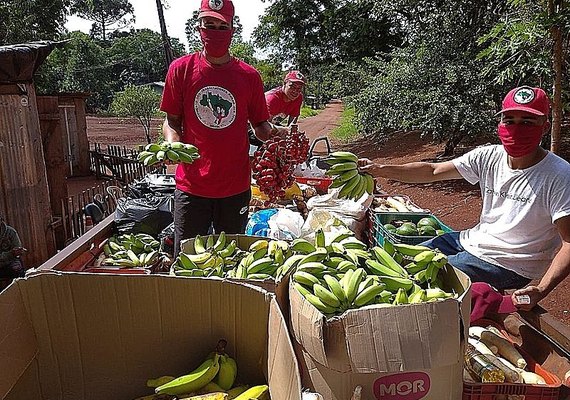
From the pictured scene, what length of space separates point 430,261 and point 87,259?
334cm

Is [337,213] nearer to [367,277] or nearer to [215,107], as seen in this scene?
[215,107]

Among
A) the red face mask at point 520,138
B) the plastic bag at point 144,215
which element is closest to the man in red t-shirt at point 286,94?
the plastic bag at point 144,215

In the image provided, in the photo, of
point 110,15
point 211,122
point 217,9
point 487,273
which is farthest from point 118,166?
point 110,15

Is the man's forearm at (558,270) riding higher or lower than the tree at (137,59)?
lower

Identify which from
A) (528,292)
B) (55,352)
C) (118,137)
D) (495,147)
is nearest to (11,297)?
(55,352)

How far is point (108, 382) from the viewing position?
7.34 ft

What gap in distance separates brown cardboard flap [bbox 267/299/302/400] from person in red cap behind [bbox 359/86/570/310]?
151cm

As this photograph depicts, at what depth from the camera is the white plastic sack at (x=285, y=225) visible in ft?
15.2

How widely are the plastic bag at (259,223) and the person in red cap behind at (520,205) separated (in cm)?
166

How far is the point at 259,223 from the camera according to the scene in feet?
16.6

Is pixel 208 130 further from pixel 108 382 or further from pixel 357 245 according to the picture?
pixel 108 382

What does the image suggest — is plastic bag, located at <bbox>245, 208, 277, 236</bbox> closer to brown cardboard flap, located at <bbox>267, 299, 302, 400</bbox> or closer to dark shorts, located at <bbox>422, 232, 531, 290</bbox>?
dark shorts, located at <bbox>422, 232, 531, 290</bbox>

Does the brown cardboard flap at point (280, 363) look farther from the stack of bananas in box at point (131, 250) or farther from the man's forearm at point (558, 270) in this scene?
the stack of bananas in box at point (131, 250)

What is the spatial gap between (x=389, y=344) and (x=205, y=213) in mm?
2592
